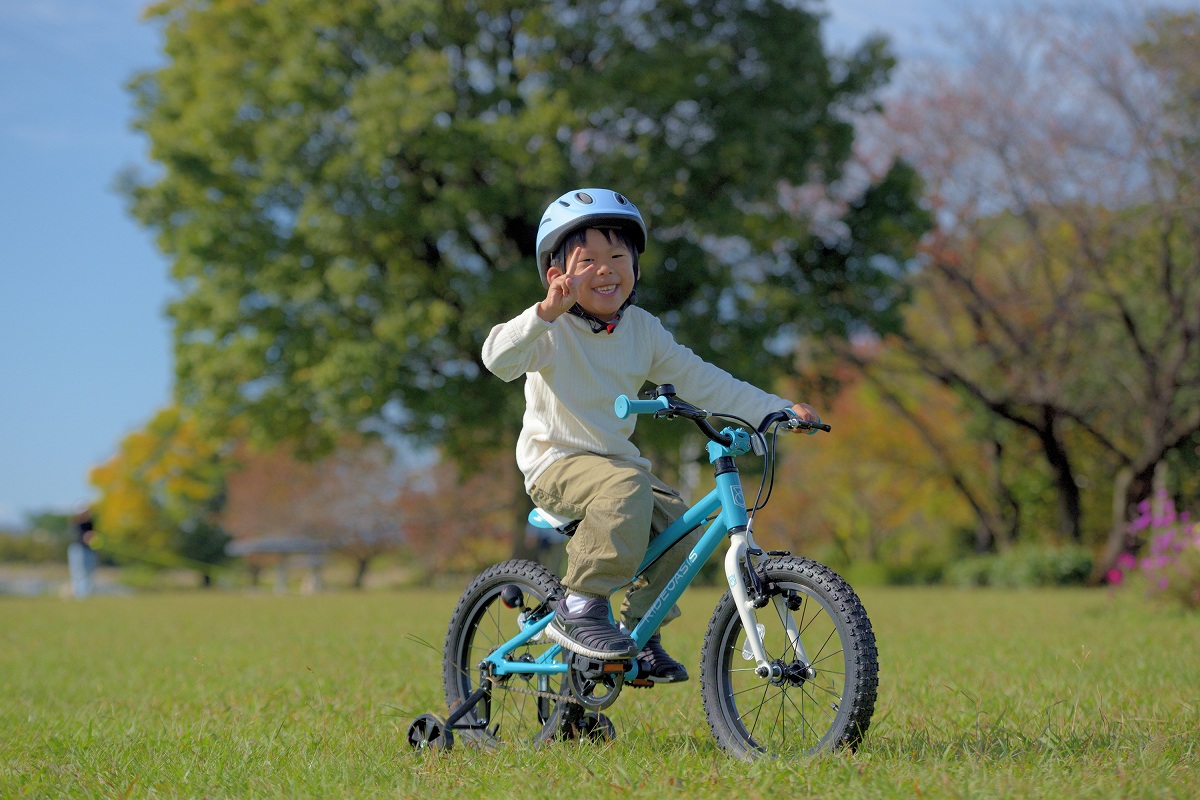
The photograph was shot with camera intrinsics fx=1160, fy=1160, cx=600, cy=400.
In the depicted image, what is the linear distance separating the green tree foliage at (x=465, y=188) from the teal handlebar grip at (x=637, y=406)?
13479 millimetres

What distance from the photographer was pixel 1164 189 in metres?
20.7

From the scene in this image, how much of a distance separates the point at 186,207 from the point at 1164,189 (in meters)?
17.3

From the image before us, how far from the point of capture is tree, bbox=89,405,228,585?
37781mm

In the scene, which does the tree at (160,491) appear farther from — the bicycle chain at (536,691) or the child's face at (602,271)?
the child's face at (602,271)

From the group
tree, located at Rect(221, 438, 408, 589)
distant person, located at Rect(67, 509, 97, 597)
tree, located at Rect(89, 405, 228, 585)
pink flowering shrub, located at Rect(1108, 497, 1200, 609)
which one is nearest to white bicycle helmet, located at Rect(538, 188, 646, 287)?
pink flowering shrub, located at Rect(1108, 497, 1200, 609)

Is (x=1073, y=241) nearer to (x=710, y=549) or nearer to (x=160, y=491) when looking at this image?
(x=710, y=549)

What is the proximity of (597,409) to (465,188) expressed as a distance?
14.3 m

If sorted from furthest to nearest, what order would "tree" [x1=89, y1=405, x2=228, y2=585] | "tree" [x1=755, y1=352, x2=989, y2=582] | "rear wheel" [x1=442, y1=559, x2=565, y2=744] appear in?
"tree" [x1=89, y1=405, x2=228, y2=585]
"tree" [x1=755, y1=352, x2=989, y2=582]
"rear wheel" [x1=442, y1=559, x2=565, y2=744]

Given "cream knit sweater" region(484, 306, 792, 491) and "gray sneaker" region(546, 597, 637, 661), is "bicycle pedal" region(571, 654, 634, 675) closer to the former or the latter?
"gray sneaker" region(546, 597, 637, 661)

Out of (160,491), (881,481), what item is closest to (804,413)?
(881,481)

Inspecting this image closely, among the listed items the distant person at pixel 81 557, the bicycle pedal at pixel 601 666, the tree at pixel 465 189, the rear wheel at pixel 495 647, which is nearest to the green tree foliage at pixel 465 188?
the tree at pixel 465 189

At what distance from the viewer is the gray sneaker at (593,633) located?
3.69 meters

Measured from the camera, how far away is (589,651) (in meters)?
3.71

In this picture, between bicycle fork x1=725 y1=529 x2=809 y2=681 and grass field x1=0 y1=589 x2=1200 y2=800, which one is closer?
grass field x1=0 y1=589 x2=1200 y2=800
